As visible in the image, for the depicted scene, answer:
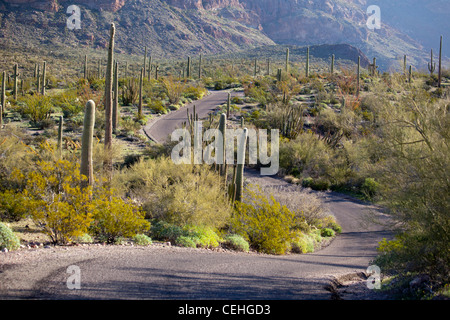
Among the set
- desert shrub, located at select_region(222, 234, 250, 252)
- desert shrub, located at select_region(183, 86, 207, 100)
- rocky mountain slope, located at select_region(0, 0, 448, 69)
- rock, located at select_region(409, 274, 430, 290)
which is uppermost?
rocky mountain slope, located at select_region(0, 0, 448, 69)

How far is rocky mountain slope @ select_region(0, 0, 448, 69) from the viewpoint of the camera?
292ft

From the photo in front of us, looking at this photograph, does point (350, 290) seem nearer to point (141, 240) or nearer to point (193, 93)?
point (141, 240)

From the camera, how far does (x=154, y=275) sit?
25.1 feet

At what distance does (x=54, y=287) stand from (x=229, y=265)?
3.67m

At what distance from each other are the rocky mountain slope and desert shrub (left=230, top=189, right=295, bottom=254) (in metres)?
66.8

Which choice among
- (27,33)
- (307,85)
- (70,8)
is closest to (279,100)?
(307,85)

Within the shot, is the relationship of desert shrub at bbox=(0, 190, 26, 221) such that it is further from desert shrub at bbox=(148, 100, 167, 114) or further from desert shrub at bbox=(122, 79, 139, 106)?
desert shrub at bbox=(122, 79, 139, 106)

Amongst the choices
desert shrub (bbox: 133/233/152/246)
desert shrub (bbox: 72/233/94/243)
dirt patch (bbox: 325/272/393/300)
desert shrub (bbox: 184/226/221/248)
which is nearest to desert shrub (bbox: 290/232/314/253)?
desert shrub (bbox: 184/226/221/248)

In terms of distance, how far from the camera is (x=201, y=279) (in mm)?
7695

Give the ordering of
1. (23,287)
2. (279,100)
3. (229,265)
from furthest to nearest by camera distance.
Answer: (279,100) < (229,265) < (23,287)

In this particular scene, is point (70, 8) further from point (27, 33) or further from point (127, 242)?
point (127, 242)

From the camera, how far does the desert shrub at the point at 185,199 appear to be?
1287cm

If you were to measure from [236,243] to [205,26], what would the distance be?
123439 mm
